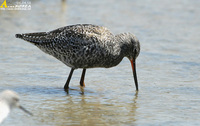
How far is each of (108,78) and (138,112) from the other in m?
2.37

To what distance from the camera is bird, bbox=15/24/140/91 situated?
8828 millimetres

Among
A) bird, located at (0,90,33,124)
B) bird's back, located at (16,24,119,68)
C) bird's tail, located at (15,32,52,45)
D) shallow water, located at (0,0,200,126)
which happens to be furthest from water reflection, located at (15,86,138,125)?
bird, located at (0,90,33,124)

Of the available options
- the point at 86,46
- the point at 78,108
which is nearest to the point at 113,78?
the point at 86,46

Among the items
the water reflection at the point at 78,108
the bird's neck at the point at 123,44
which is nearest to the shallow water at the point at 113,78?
the water reflection at the point at 78,108

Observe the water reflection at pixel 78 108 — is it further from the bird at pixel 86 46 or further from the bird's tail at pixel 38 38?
the bird's tail at pixel 38 38

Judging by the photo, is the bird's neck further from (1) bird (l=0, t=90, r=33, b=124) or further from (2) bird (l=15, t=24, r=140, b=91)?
(1) bird (l=0, t=90, r=33, b=124)

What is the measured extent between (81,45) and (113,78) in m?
1.52

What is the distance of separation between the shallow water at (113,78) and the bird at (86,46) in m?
0.61

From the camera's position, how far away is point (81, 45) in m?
8.85

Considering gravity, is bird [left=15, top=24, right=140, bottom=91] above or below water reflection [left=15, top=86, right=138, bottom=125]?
above

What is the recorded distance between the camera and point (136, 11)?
1861 centimetres

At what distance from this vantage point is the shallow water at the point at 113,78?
7.50 m

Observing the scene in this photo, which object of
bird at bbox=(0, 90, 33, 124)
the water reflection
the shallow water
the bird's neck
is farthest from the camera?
the bird's neck

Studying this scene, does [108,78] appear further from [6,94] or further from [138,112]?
[6,94]
